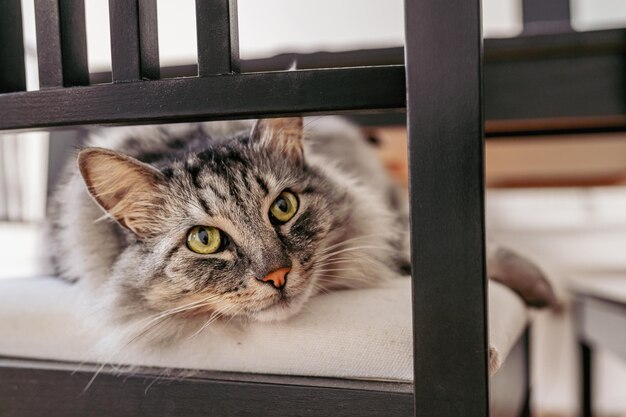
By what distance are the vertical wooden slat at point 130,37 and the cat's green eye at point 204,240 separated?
249mm

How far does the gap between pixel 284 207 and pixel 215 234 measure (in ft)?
0.39

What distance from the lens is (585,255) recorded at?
6.22 ft

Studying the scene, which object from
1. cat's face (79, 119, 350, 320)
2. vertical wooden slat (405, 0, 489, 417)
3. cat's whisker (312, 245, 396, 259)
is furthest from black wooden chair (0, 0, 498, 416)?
cat's whisker (312, 245, 396, 259)

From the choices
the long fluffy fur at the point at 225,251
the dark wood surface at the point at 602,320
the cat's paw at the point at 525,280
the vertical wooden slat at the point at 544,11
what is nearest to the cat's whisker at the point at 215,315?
the long fluffy fur at the point at 225,251

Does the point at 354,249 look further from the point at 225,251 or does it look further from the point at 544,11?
the point at 544,11

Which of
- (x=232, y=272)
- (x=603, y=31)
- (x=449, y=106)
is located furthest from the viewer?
A: (x=603, y=31)

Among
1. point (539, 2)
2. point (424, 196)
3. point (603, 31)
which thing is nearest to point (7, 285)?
point (424, 196)

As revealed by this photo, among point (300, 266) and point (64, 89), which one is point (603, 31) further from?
point (64, 89)

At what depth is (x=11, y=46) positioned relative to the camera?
0.75 metres

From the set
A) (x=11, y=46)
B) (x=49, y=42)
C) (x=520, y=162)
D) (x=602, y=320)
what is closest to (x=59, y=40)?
(x=49, y=42)

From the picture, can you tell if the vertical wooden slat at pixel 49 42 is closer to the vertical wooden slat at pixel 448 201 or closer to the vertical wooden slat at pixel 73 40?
the vertical wooden slat at pixel 73 40

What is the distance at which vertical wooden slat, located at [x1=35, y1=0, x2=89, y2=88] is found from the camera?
681mm

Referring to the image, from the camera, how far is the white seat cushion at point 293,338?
2.31ft

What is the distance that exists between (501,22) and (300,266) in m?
3.47
